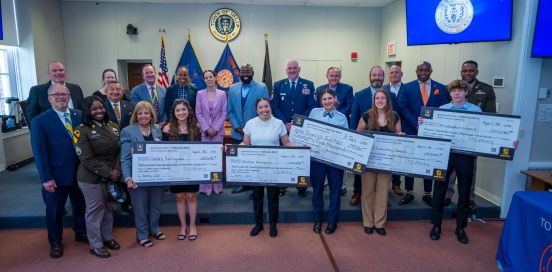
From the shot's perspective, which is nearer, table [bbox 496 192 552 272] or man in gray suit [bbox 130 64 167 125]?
Result: table [bbox 496 192 552 272]

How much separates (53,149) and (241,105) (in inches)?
75.3

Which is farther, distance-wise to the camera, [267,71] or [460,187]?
[267,71]

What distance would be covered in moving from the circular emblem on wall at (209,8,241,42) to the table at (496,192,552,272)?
19.4ft

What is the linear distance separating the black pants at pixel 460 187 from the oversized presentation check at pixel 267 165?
1291mm

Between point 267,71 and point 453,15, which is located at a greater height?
point 453,15

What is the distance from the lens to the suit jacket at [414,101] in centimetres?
370

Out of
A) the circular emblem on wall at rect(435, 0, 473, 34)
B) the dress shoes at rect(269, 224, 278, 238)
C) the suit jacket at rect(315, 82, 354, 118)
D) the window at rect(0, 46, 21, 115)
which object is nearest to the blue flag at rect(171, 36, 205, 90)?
the window at rect(0, 46, 21, 115)

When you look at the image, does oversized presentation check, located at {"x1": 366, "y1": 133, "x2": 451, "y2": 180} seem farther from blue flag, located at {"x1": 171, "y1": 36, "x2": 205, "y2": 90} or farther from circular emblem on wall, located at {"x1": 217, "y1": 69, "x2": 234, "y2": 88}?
blue flag, located at {"x1": 171, "y1": 36, "x2": 205, "y2": 90}

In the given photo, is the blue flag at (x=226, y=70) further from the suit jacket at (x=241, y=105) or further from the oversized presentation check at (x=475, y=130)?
the oversized presentation check at (x=475, y=130)

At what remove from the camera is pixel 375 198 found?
3369 millimetres

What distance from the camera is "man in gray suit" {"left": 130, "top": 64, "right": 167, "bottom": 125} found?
3785mm

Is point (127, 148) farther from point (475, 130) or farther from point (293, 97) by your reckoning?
point (475, 130)

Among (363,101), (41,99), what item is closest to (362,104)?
(363,101)

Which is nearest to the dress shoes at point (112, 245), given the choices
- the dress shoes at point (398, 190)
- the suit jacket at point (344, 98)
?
the suit jacket at point (344, 98)
